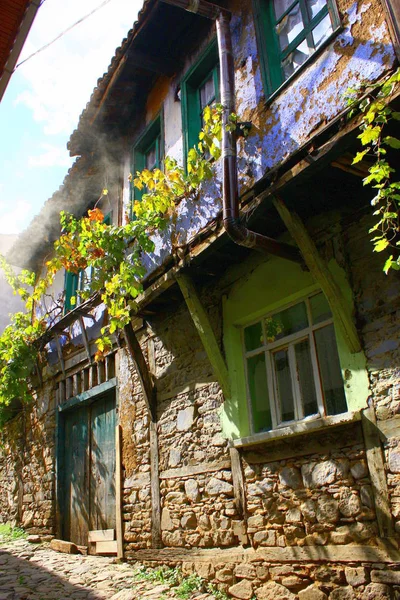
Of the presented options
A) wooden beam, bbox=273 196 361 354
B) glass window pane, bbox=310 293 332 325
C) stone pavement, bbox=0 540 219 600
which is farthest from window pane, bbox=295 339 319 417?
stone pavement, bbox=0 540 219 600

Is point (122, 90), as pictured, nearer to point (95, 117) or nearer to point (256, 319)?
point (95, 117)

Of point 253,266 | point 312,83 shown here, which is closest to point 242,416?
point 253,266

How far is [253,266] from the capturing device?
17.6ft

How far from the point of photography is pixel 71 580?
18.3 ft

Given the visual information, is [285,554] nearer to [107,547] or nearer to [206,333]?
[206,333]

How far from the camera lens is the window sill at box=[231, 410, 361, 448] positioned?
3.99 m

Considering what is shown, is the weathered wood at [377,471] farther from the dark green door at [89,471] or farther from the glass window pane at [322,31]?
the dark green door at [89,471]

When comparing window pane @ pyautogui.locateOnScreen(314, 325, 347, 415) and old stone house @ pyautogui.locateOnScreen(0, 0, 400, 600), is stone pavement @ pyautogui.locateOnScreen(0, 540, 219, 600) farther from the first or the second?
window pane @ pyautogui.locateOnScreen(314, 325, 347, 415)

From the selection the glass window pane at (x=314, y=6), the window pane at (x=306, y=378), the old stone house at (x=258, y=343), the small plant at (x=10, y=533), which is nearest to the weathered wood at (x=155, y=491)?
the old stone house at (x=258, y=343)

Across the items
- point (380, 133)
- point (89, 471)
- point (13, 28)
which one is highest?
point (13, 28)

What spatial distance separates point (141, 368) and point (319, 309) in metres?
2.58

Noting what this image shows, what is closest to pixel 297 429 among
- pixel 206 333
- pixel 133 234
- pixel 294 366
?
pixel 294 366

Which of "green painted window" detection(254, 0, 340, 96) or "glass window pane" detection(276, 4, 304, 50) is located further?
"glass window pane" detection(276, 4, 304, 50)

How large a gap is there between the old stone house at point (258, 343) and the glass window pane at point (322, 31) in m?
0.03
